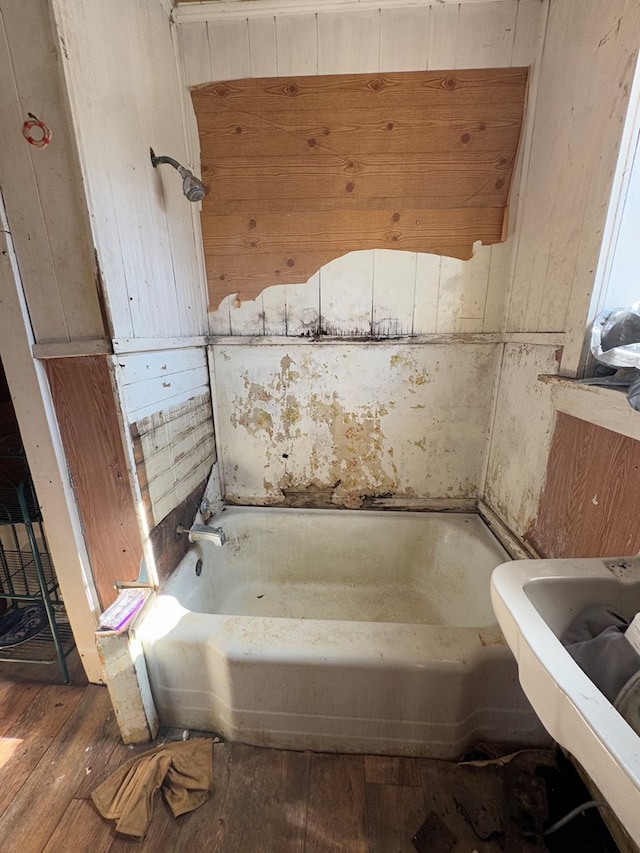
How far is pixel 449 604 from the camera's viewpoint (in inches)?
59.3

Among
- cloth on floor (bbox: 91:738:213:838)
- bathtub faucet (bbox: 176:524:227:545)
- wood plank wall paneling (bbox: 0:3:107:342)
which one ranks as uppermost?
wood plank wall paneling (bbox: 0:3:107:342)

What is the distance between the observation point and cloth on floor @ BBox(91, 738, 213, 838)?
→ 925 millimetres

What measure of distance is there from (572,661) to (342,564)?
4.09 ft

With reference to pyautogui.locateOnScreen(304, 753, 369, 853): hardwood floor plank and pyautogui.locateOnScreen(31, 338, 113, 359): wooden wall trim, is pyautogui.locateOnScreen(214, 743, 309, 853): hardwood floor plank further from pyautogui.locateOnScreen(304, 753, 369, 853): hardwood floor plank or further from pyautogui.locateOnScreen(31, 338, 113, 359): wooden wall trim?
pyautogui.locateOnScreen(31, 338, 113, 359): wooden wall trim

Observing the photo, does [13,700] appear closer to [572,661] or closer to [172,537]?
[172,537]

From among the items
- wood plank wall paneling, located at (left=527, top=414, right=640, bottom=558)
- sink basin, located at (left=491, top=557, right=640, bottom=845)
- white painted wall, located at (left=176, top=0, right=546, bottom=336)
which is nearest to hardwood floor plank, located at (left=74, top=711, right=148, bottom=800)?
sink basin, located at (left=491, top=557, right=640, bottom=845)

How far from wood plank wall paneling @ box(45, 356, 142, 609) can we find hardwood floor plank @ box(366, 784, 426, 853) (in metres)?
0.94

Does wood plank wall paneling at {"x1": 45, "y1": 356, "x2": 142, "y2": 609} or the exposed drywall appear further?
the exposed drywall

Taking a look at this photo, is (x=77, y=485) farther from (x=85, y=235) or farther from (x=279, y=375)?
(x=279, y=375)

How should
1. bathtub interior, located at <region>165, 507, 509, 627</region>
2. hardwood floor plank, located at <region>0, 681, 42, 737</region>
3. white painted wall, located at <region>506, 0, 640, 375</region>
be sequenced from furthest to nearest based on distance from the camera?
bathtub interior, located at <region>165, 507, 509, 627</region>, hardwood floor plank, located at <region>0, 681, 42, 737</region>, white painted wall, located at <region>506, 0, 640, 375</region>

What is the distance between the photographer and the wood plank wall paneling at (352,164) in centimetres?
131

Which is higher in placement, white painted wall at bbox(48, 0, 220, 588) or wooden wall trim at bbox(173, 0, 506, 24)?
wooden wall trim at bbox(173, 0, 506, 24)

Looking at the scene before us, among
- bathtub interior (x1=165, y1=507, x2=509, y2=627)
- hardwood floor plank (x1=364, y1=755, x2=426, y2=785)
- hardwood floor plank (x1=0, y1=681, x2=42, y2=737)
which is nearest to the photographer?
hardwood floor plank (x1=364, y1=755, x2=426, y2=785)

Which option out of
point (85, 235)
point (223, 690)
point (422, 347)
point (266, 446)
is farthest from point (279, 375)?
point (223, 690)
